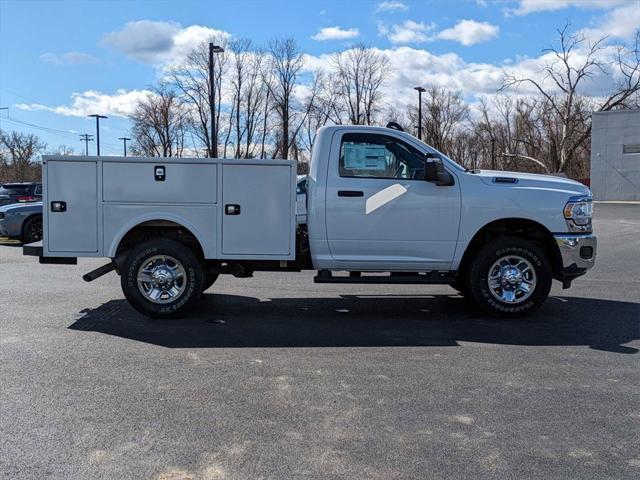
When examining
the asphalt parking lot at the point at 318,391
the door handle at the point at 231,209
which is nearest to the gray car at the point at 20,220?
the asphalt parking lot at the point at 318,391

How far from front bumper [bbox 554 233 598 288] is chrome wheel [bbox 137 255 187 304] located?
4401 mm

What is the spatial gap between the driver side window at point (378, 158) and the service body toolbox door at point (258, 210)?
2.28 ft

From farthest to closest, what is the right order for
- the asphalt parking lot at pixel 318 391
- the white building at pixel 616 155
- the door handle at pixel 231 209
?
1. the white building at pixel 616 155
2. the door handle at pixel 231 209
3. the asphalt parking lot at pixel 318 391

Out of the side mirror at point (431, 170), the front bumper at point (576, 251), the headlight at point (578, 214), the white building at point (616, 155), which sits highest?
the white building at point (616, 155)

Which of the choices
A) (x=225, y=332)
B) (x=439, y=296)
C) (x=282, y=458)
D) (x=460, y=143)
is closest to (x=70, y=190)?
(x=225, y=332)

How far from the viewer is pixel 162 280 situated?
7.01m

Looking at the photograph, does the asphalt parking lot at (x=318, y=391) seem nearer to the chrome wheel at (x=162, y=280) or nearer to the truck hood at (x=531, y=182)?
the chrome wheel at (x=162, y=280)

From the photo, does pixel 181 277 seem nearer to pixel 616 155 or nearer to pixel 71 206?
pixel 71 206

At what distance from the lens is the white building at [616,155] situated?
145ft

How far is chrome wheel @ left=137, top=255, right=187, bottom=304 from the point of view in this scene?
6.98 m

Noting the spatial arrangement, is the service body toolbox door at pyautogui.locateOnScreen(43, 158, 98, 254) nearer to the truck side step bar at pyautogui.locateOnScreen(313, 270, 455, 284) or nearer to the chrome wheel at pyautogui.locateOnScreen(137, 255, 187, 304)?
the chrome wheel at pyautogui.locateOnScreen(137, 255, 187, 304)

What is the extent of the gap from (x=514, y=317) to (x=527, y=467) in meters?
3.87

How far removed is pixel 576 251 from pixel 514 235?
0.74 metres

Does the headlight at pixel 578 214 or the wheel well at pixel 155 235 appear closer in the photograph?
the headlight at pixel 578 214
